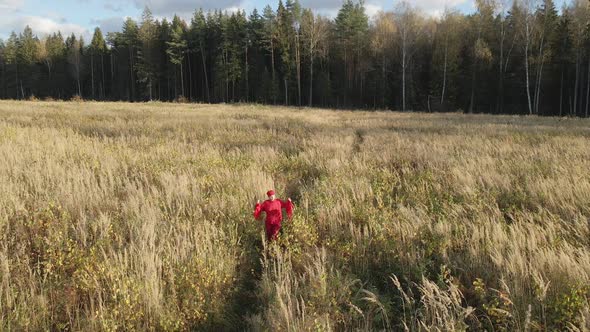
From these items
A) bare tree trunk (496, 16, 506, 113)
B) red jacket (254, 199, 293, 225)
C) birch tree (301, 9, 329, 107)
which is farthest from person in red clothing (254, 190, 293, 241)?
birch tree (301, 9, 329, 107)

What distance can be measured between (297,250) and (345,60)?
1841 inches

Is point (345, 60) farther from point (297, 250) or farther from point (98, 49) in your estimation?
point (98, 49)

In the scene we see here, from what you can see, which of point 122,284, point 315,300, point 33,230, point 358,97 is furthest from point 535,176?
point 358,97

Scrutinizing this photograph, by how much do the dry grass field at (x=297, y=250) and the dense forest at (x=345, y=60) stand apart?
107ft

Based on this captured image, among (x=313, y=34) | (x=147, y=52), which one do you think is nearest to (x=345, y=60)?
(x=313, y=34)

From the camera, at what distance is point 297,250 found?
11.2 ft

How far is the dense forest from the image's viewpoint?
116 ft

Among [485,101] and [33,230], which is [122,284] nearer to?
[33,230]

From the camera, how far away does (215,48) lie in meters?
55.7

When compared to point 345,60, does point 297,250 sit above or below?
below

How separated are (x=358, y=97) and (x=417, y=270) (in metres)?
46.2

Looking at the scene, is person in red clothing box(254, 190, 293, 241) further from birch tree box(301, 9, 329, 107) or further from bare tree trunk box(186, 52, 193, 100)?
bare tree trunk box(186, 52, 193, 100)

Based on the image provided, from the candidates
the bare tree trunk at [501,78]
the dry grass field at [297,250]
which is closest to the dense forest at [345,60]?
the bare tree trunk at [501,78]

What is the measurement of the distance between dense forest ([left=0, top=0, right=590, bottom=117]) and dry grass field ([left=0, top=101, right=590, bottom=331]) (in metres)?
32.6
